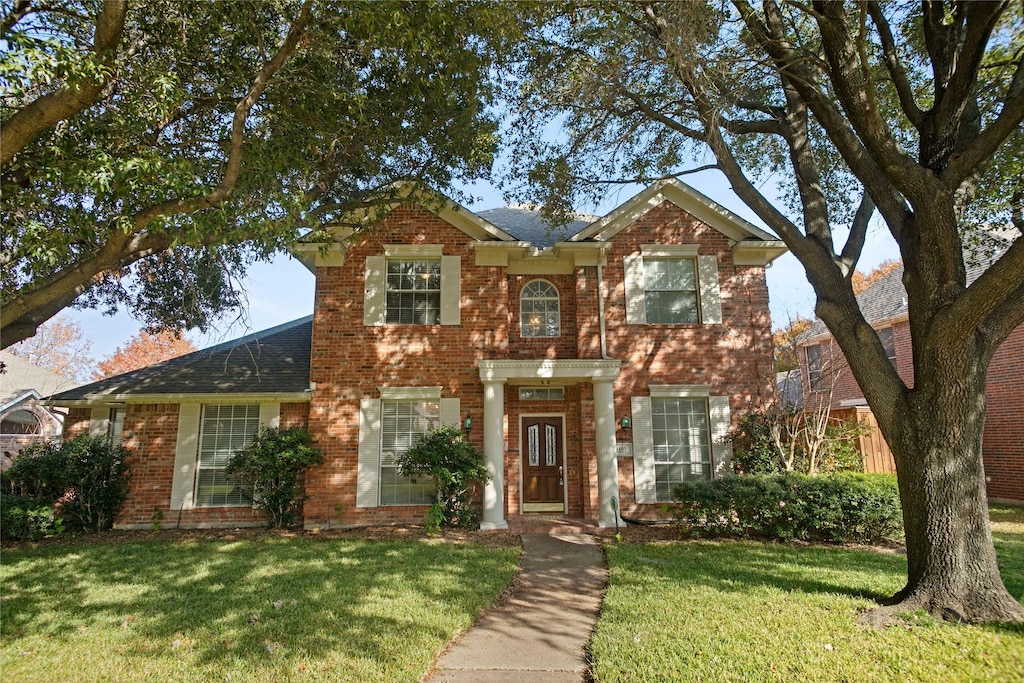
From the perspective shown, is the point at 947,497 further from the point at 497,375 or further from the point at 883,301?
the point at 883,301

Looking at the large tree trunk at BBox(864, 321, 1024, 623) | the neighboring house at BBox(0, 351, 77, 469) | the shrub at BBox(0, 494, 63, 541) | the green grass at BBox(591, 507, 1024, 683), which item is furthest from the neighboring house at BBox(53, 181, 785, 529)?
the neighboring house at BBox(0, 351, 77, 469)

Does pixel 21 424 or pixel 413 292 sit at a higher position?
pixel 413 292

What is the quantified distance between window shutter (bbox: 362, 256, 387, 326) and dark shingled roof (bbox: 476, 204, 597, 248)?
8.82 feet

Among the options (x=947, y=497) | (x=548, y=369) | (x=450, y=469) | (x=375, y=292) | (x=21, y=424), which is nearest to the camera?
(x=947, y=497)

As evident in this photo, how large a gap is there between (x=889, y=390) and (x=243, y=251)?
33.8 feet

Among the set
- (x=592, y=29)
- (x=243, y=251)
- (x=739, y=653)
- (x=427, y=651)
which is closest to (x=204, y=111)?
(x=243, y=251)

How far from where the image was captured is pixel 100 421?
11.4m

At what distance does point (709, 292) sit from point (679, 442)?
343cm

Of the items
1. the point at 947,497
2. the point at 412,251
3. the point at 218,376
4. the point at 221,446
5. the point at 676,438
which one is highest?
the point at 412,251

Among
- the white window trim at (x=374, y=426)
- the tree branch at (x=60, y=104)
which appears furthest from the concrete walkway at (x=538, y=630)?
the tree branch at (x=60, y=104)

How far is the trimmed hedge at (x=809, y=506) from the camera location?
29.0ft

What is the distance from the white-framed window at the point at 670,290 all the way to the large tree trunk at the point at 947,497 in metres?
6.47

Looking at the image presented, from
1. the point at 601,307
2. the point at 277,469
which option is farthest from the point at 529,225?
the point at 277,469

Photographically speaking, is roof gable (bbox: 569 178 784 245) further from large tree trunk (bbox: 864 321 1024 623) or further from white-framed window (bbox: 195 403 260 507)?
white-framed window (bbox: 195 403 260 507)
